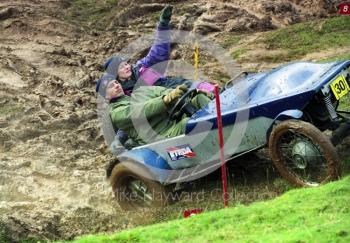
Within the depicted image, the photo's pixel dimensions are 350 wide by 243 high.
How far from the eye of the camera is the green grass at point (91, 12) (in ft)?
55.3

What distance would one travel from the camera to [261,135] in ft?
21.7

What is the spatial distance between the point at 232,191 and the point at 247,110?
1.15 meters

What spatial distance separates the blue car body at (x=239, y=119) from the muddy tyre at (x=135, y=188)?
0.37 feet

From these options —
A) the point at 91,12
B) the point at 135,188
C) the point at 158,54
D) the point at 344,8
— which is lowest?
the point at 91,12

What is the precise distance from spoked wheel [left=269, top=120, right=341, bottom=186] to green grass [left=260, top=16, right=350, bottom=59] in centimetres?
655

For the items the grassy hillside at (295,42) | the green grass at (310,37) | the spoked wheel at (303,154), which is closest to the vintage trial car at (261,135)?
the spoked wheel at (303,154)

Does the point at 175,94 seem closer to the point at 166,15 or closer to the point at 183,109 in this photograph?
the point at 183,109

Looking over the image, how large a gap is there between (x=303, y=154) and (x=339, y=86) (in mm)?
831

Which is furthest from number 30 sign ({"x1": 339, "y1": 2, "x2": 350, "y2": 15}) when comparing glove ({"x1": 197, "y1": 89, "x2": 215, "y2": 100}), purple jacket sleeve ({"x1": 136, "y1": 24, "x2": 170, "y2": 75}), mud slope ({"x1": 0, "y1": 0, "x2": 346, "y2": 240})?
glove ({"x1": 197, "y1": 89, "x2": 215, "y2": 100})

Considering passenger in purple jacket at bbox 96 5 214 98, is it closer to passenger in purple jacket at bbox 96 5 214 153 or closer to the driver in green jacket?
passenger in purple jacket at bbox 96 5 214 153

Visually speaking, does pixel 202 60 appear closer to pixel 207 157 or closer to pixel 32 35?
pixel 32 35

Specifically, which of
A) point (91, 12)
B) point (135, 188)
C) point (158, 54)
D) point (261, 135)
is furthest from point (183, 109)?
point (91, 12)

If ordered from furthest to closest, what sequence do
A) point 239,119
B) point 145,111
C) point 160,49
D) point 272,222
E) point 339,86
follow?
point 160,49 < point 145,111 < point 239,119 < point 339,86 < point 272,222

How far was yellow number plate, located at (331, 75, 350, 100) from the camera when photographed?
21.0 feet
